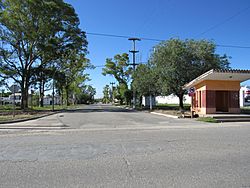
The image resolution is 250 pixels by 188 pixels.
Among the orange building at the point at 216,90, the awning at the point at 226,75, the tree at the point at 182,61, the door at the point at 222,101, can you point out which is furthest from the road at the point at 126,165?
the tree at the point at 182,61

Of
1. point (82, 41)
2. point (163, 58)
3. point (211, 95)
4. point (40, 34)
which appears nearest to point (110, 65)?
point (82, 41)

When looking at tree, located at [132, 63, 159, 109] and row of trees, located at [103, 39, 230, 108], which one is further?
tree, located at [132, 63, 159, 109]

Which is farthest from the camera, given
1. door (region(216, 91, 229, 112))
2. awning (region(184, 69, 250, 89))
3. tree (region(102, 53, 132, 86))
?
tree (region(102, 53, 132, 86))

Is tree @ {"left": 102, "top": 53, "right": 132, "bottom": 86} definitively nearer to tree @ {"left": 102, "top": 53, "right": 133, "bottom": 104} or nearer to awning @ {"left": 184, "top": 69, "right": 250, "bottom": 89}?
tree @ {"left": 102, "top": 53, "right": 133, "bottom": 104}

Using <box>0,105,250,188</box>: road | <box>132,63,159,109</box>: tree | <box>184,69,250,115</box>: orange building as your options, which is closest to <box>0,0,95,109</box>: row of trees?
<box>132,63,159,109</box>: tree

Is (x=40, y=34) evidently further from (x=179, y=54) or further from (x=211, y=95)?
(x=211, y=95)

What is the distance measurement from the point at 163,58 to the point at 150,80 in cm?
537

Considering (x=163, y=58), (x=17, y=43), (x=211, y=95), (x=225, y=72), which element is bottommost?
(x=211, y=95)

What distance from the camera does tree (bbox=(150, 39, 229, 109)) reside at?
1227 inches

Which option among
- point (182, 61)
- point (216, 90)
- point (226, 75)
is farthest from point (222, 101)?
point (182, 61)

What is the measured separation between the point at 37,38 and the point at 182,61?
65.5 feet

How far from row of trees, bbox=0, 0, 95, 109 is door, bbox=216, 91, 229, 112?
901 inches

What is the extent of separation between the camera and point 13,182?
213 inches

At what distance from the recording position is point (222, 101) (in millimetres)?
27859
